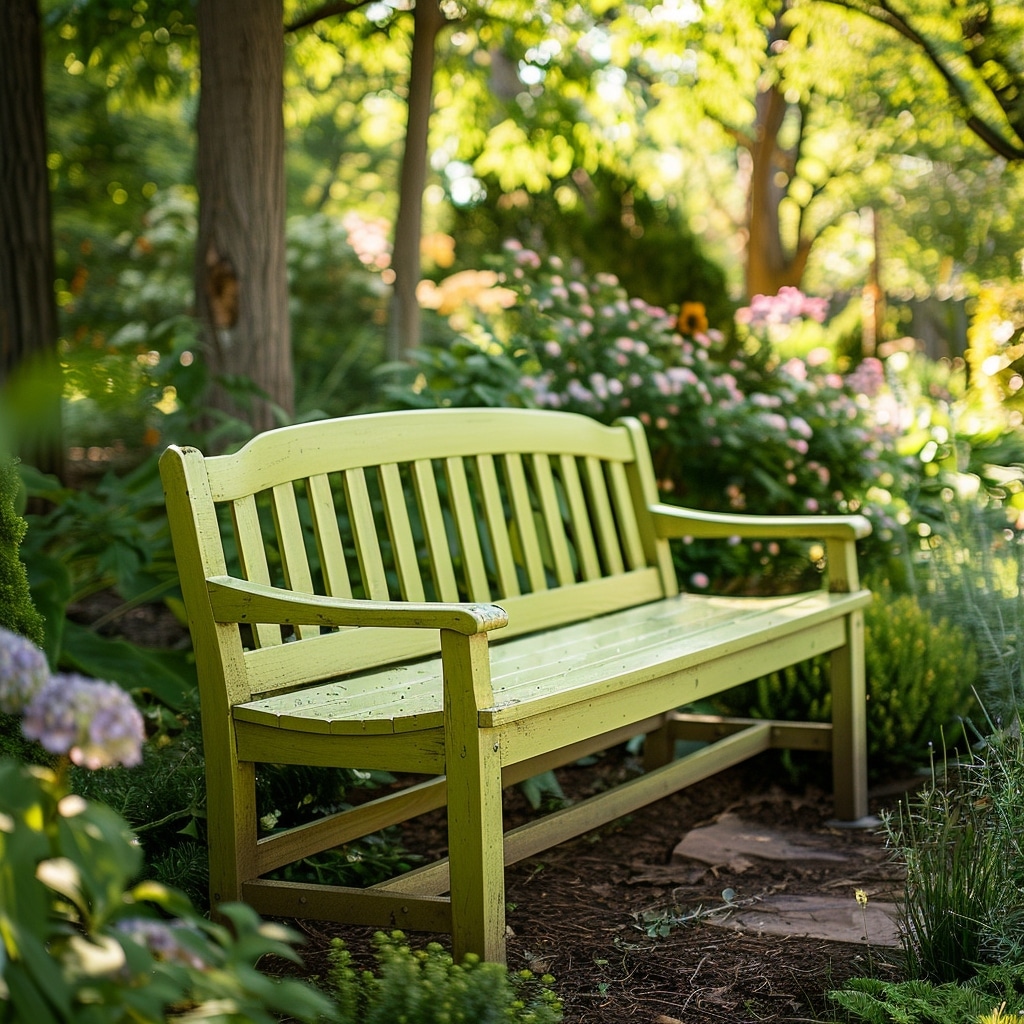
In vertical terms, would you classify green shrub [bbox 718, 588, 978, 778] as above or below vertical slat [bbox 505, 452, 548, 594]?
below

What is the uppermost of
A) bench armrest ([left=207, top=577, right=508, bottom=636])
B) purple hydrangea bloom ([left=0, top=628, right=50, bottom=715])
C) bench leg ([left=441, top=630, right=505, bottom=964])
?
purple hydrangea bloom ([left=0, top=628, right=50, bottom=715])

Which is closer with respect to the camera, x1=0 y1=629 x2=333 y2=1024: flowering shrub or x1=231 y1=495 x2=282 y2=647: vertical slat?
x1=0 y1=629 x2=333 y2=1024: flowering shrub

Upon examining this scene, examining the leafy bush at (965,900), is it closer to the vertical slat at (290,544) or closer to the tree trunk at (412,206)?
the vertical slat at (290,544)

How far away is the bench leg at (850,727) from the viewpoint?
3.41 meters

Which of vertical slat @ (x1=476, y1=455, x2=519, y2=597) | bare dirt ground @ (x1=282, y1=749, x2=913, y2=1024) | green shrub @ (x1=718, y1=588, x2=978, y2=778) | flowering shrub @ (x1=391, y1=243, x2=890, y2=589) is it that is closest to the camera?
bare dirt ground @ (x1=282, y1=749, x2=913, y2=1024)

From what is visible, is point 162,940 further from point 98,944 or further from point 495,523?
point 495,523

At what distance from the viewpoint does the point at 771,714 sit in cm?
383

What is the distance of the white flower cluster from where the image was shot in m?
1.17

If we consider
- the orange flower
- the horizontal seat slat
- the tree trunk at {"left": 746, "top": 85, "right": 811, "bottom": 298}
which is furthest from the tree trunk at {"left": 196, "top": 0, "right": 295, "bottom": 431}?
the tree trunk at {"left": 746, "top": 85, "right": 811, "bottom": 298}

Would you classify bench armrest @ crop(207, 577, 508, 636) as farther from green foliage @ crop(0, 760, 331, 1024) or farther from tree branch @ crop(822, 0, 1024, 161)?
tree branch @ crop(822, 0, 1024, 161)

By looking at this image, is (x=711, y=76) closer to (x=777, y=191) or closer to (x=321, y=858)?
(x=321, y=858)

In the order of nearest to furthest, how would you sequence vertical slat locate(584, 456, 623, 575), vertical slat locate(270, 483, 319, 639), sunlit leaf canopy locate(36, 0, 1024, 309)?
vertical slat locate(270, 483, 319, 639), vertical slat locate(584, 456, 623, 575), sunlit leaf canopy locate(36, 0, 1024, 309)

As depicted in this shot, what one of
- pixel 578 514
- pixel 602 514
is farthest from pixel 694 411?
pixel 578 514

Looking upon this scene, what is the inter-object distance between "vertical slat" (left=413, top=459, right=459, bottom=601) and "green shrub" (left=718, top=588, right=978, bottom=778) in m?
1.34
